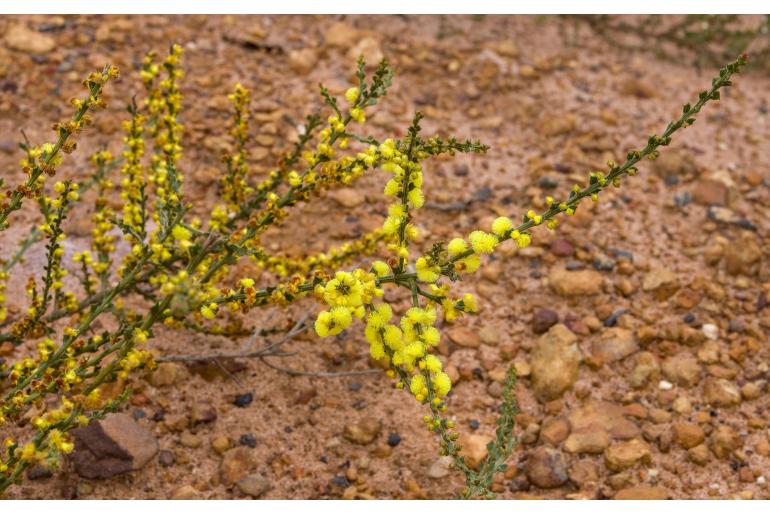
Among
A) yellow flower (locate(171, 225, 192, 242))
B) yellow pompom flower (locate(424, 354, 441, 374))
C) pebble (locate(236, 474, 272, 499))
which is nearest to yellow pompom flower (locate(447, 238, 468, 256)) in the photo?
yellow pompom flower (locate(424, 354, 441, 374))

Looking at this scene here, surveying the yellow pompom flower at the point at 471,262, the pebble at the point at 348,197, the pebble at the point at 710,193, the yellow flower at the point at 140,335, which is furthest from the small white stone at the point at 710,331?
the yellow flower at the point at 140,335

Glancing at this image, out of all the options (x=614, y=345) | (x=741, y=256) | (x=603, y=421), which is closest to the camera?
(x=603, y=421)

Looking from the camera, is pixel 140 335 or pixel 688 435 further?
pixel 688 435

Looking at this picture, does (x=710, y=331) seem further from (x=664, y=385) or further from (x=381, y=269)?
(x=381, y=269)

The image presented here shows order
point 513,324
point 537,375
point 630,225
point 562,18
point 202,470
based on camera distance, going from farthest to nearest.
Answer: point 562,18, point 630,225, point 513,324, point 537,375, point 202,470

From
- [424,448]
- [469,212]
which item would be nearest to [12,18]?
[469,212]

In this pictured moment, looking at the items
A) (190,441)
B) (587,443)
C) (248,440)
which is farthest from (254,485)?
(587,443)

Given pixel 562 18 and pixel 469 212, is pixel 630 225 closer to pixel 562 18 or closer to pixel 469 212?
pixel 469 212
